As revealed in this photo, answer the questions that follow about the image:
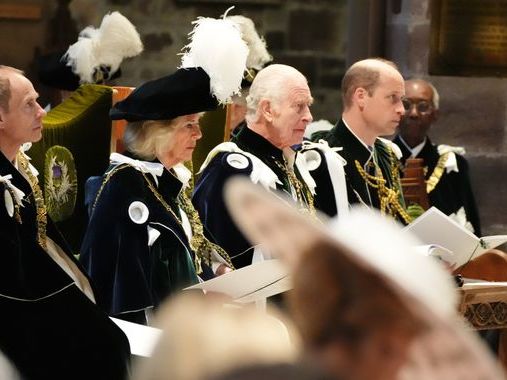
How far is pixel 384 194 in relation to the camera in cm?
585

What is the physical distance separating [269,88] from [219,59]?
24.9 inches

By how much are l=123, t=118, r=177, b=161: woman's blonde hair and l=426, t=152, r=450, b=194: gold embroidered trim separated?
10.5ft

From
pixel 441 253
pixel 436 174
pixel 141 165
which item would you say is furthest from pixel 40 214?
pixel 436 174

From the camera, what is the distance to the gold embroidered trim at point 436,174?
7.53 meters

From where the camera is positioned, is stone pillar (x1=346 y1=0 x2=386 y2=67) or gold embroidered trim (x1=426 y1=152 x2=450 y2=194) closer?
gold embroidered trim (x1=426 y1=152 x2=450 y2=194)

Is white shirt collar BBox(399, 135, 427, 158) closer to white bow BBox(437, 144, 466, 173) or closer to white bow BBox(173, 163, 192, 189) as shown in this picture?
white bow BBox(437, 144, 466, 173)

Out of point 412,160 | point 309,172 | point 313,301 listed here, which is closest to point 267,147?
point 309,172

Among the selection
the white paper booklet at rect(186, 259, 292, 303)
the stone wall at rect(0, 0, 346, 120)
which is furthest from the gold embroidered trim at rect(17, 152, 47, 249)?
the stone wall at rect(0, 0, 346, 120)

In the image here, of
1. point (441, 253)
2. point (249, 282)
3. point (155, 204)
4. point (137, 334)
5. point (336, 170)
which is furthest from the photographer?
point (336, 170)

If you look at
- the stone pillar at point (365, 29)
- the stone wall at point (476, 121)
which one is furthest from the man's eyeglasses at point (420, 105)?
the stone pillar at point (365, 29)

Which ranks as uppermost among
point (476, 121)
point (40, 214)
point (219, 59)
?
point (219, 59)

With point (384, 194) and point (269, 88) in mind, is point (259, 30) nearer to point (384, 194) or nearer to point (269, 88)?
point (384, 194)

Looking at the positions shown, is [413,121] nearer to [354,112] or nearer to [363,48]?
[363,48]

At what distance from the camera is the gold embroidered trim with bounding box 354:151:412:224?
5.81 metres
